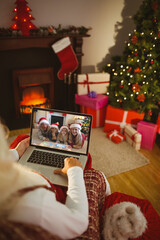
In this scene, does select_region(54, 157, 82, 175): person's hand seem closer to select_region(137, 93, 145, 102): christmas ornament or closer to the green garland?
select_region(137, 93, 145, 102): christmas ornament

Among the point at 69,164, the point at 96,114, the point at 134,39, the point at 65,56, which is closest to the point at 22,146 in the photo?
the point at 69,164

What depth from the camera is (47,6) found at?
8.39 feet

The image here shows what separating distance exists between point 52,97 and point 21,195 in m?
2.43

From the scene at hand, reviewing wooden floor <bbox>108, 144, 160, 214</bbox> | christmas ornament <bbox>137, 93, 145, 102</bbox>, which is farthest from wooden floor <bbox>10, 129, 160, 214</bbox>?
christmas ornament <bbox>137, 93, 145, 102</bbox>

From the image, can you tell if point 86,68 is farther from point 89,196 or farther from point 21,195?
point 21,195

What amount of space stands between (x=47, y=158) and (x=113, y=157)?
115 cm

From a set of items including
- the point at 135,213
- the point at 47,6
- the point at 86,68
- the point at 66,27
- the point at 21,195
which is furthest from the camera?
the point at 86,68

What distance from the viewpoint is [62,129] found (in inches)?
53.4

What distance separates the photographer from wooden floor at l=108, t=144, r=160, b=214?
1.85 m

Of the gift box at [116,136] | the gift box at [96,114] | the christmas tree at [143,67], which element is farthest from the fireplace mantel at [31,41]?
the gift box at [116,136]

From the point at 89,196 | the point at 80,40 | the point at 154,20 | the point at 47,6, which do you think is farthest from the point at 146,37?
the point at 89,196

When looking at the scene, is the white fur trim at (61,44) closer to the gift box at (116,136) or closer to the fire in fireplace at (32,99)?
the fire in fireplace at (32,99)

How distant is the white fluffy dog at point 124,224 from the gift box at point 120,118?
5.63 ft

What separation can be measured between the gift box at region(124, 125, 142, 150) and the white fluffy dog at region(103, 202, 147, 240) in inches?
57.4
